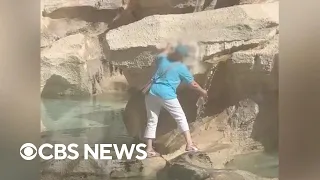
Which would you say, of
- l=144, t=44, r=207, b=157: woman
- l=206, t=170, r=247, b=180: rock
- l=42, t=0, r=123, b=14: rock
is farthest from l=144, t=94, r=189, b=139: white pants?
l=42, t=0, r=123, b=14: rock

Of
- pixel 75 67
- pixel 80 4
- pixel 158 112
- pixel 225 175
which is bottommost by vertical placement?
pixel 225 175

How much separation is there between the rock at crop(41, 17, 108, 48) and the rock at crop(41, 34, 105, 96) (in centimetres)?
1

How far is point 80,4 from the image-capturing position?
1212mm

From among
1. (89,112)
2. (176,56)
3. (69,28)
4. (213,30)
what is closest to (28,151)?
(89,112)

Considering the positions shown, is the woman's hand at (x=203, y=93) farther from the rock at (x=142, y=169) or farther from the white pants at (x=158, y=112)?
the rock at (x=142, y=169)

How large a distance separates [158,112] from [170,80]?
0.25ft

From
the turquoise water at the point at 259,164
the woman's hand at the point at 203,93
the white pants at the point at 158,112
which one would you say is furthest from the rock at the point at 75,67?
the turquoise water at the point at 259,164

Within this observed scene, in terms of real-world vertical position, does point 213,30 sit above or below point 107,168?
above

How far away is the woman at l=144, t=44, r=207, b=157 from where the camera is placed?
3.94 feet

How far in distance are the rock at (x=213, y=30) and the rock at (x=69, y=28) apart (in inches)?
2.3

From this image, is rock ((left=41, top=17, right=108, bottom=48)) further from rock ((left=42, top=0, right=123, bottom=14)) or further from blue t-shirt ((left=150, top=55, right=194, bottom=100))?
blue t-shirt ((left=150, top=55, right=194, bottom=100))

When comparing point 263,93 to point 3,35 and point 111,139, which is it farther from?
point 3,35

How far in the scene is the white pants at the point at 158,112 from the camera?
3.94 feet

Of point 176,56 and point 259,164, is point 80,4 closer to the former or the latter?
point 176,56
